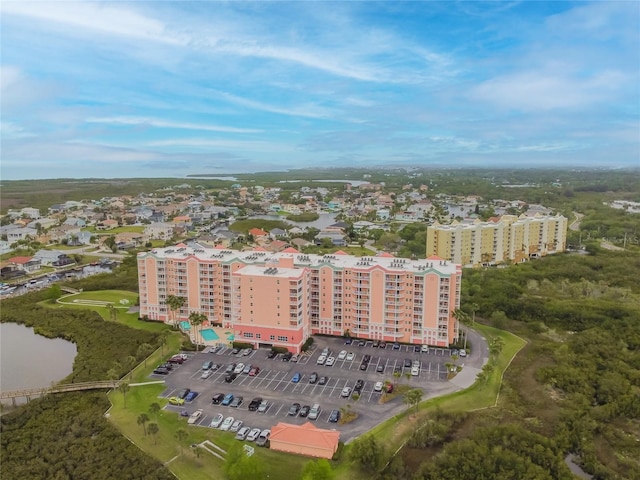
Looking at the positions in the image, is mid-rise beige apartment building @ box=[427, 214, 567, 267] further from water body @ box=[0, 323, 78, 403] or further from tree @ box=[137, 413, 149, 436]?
tree @ box=[137, 413, 149, 436]

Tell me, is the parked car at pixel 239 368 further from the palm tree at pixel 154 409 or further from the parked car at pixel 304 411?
the parked car at pixel 304 411

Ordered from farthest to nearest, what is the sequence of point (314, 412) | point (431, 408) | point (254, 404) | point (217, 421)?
point (254, 404) < point (431, 408) < point (314, 412) < point (217, 421)

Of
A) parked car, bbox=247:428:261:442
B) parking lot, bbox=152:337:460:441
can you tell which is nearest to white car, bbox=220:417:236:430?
parking lot, bbox=152:337:460:441

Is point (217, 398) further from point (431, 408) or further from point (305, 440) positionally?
point (431, 408)

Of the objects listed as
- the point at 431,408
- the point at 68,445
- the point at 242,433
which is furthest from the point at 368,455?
the point at 68,445

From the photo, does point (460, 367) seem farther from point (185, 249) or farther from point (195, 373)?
point (185, 249)

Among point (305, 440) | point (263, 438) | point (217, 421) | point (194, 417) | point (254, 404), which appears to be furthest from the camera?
point (254, 404)
